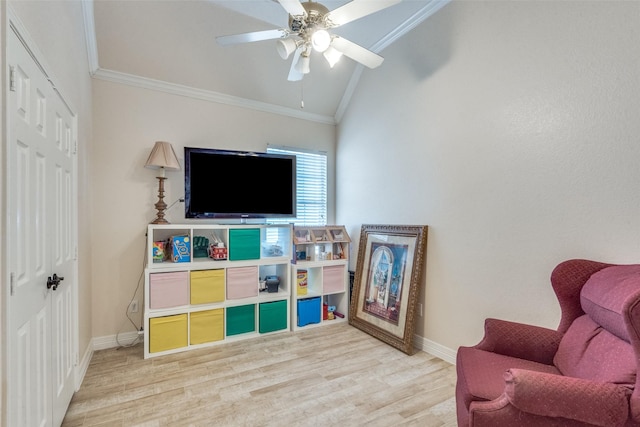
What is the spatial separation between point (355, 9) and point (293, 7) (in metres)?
0.37

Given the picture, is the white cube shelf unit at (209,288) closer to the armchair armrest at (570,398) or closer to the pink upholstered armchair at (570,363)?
the pink upholstered armchair at (570,363)

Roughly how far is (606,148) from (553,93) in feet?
1.66

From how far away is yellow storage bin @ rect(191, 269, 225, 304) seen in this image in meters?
3.02

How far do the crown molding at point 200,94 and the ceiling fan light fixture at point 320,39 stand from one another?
1.93 metres

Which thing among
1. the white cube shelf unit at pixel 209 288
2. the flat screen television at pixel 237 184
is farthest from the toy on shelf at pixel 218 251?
the flat screen television at pixel 237 184

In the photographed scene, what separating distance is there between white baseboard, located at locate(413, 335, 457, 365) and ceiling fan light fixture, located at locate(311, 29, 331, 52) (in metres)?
2.69

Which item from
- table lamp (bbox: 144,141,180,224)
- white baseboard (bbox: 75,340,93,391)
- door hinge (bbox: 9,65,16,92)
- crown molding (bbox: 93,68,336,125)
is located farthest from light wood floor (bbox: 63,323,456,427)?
crown molding (bbox: 93,68,336,125)

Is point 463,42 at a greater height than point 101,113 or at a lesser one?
greater

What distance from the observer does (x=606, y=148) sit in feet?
5.96

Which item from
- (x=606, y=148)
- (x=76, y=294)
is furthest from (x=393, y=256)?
(x=76, y=294)

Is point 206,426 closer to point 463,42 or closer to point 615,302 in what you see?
point 615,302

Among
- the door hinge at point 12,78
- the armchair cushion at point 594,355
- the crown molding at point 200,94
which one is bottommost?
the armchair cushion at point 594,355

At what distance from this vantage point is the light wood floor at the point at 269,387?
1.99 meters

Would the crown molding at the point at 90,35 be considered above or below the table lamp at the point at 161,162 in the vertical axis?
above
